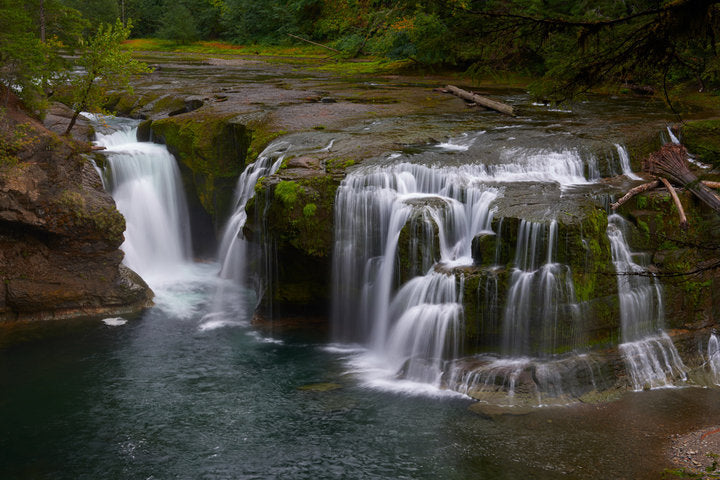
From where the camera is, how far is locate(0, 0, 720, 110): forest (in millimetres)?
5367

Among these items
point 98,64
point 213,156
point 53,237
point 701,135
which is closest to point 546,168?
point 701,135

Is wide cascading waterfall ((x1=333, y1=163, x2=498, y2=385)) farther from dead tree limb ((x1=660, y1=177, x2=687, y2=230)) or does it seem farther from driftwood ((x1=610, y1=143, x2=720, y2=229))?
dead tree limb ((x1=660, y1=177, x2=687, y2=230))

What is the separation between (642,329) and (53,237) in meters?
11.8

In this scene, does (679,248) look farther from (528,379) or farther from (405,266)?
(405,266)

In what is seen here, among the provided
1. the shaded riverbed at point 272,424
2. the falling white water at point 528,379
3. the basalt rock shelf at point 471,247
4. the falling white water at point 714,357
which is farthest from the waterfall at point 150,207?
the falling white water at point 714,357

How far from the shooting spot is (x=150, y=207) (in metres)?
17.3

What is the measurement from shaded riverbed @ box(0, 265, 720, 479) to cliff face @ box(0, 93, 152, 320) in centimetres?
166

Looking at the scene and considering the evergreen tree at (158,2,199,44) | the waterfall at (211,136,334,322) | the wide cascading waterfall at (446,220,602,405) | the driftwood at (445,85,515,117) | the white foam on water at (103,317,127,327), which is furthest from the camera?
the evergreen tree at (158,2,199,44)

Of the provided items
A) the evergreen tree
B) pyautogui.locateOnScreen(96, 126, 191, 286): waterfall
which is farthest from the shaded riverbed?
the evergreen tree

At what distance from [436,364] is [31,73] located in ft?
35.4

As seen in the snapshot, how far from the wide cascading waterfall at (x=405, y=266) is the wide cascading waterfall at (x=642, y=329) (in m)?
2.50

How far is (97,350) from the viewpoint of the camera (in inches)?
494

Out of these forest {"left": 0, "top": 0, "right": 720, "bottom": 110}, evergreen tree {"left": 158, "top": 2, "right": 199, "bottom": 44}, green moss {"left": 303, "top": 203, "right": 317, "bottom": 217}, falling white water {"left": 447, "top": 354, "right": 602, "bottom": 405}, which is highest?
evergreen tree {"left": 158, "top": 2, "right": 199, "bottom": 44}

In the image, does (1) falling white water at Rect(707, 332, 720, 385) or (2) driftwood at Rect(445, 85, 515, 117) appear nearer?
(1) falling white water at Rect(707, 332, 720, 385)
